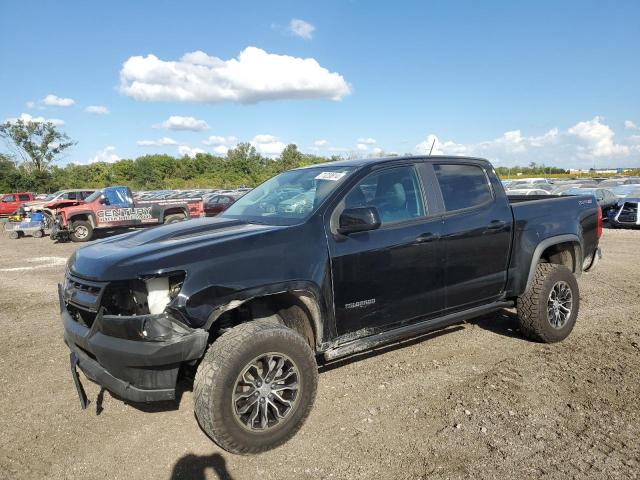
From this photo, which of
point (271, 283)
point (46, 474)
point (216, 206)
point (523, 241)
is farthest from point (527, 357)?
point (216, 206)

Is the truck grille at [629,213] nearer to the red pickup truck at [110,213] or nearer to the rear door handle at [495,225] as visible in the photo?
the rear door handle at [495,225]

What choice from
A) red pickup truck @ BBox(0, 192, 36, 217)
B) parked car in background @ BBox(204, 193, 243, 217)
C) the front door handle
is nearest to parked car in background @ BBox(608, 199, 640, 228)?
parked car in background @ BBox(204, 193, 243, 217)

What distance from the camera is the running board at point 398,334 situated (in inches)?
134

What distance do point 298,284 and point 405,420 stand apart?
4.15 feet

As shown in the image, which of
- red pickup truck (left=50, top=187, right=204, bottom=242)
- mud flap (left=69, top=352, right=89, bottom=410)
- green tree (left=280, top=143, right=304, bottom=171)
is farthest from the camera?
green tree (left=280, top=143, right=304, bottom=171)

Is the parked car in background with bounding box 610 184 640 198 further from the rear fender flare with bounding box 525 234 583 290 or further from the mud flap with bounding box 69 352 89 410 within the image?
the mud flap with bounding box 69 352 89 410

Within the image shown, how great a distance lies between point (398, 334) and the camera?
3.70 meters

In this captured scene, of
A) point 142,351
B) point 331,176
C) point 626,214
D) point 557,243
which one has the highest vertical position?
point 331,176

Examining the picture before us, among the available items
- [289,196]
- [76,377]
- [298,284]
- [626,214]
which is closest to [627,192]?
[626,214]

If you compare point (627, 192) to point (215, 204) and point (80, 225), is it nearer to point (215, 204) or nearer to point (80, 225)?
point (215, 204)

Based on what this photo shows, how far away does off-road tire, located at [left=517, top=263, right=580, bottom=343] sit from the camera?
4.54m

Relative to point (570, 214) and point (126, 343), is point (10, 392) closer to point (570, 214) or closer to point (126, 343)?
point (126, 343)

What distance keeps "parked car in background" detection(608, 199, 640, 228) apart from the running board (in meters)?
14.5

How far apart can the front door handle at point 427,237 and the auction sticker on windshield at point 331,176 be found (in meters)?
0.80
